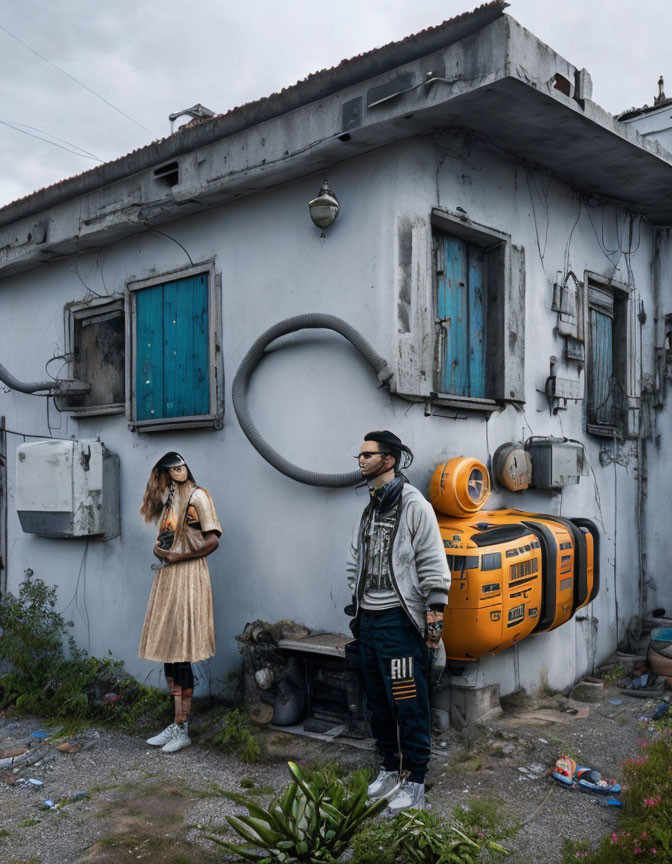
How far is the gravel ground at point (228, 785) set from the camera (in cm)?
418

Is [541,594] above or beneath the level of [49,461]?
beneath

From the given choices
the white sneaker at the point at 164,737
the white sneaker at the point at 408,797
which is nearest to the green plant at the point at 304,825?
the white sneaker at the point at 408,797

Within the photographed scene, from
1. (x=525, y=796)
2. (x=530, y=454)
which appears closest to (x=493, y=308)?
(x=530, y=454)

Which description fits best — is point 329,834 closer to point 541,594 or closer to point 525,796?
point 525,796

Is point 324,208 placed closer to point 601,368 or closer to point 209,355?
point 209,355

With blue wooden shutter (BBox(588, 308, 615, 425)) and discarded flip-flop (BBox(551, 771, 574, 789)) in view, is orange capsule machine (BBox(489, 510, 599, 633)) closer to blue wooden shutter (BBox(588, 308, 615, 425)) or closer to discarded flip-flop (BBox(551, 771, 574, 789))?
discarded flip-flop (BBox(551, 771, 574, 789))

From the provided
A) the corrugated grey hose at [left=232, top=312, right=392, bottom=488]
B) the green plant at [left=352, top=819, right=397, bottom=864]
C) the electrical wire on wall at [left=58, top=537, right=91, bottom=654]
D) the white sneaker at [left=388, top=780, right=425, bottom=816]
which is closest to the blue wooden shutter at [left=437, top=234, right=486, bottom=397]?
the corrugated grey hose at [left=232, top=312, right=392, bottom=488]

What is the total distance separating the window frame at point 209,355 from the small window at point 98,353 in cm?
27

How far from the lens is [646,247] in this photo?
8.45m

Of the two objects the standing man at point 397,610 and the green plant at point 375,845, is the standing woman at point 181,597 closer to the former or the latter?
the standing man at point 397,610

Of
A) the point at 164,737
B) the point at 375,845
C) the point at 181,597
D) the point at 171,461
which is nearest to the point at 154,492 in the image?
the point at 171,461

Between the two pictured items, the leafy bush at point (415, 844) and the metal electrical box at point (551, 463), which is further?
the metal electrical box at point (551, 463)

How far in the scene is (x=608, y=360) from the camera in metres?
8.06

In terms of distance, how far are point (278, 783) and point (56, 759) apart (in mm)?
1887
